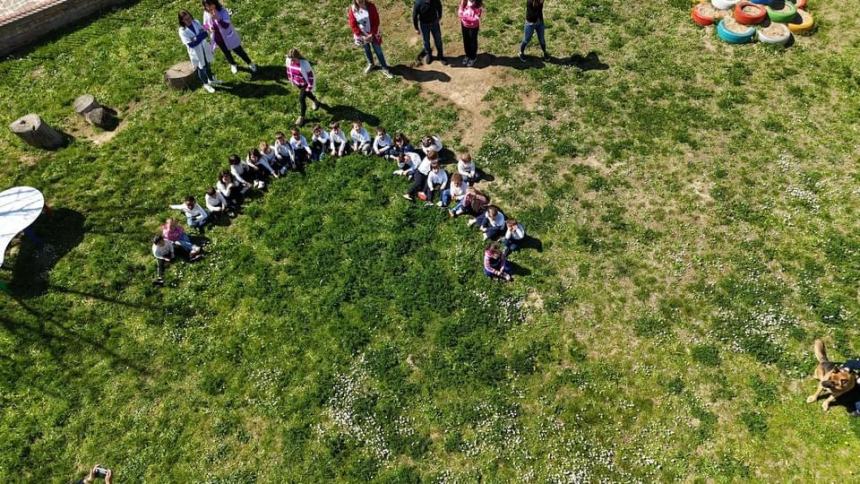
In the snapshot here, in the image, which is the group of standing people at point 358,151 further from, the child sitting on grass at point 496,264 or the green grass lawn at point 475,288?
the green grass lawn at point 475,288

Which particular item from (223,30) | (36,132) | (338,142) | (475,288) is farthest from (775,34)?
(36,132)

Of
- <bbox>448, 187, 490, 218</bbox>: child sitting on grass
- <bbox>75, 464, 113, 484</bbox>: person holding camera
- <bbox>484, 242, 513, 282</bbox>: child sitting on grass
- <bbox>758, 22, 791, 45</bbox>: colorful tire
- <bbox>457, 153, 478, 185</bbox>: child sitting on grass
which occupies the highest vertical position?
<bbox>758, 22, 791, 45</bbox>: colorful tire

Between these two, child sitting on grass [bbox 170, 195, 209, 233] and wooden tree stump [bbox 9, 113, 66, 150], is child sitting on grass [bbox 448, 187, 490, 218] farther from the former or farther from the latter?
wooden tree stump [bbox 9, 113, 66, 150]

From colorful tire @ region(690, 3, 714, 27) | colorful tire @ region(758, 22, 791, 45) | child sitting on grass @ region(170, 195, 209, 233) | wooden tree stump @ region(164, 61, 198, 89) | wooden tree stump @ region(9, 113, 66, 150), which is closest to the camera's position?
child sitting on grass @ region(170, 195, 209, 233)

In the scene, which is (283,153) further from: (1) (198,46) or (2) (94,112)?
(2) (94,112)

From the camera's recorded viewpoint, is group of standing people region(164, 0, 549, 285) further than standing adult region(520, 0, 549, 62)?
No

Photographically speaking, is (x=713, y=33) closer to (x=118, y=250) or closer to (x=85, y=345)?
(x=118, y=250)

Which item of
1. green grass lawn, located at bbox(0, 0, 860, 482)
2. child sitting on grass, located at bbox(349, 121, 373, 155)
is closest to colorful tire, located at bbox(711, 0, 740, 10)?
green grass lawn, located at bbox(0, 0, 860, 482)
